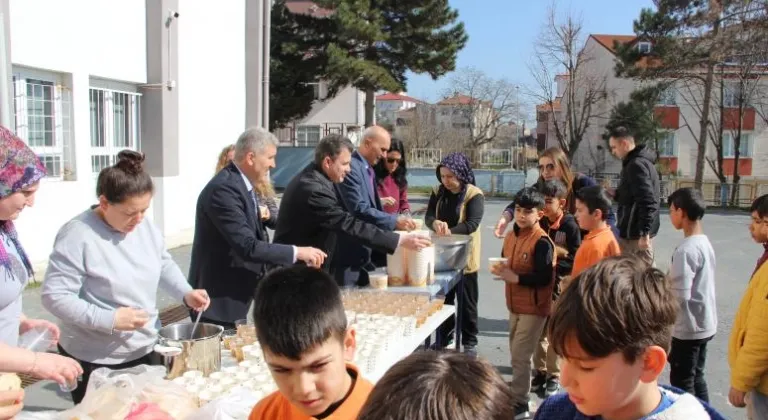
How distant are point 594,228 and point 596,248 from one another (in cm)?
21

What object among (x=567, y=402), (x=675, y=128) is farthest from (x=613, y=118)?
(x=567, y=402)

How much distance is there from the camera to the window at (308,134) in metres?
36.6

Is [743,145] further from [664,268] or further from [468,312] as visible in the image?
[468,312]

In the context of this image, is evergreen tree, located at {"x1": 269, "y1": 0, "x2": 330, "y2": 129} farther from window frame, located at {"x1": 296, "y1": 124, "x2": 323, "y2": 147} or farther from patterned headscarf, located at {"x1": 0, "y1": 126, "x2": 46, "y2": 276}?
patterned headscarf, located at {"x1": 0, "y1": 126, "x2": 46, "y2": 276}

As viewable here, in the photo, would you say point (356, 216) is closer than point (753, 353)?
No

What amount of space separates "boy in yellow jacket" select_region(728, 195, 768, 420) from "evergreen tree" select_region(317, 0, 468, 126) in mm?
22159

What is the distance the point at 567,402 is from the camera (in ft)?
5.10

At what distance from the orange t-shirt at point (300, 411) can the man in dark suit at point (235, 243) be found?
5.28ft

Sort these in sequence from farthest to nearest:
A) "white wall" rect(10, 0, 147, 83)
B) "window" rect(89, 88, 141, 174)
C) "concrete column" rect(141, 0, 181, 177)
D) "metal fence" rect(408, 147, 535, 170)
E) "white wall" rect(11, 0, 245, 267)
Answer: "metal fence" rect(408, 147, 535, 170)
"concrete column" rect(141, 0, 181, 177)
"window" rect(89, 88, 141, 174)
"white wall" rect(11, 0, 245, 267)
"white wall" rect(10, 0, 147, 83)

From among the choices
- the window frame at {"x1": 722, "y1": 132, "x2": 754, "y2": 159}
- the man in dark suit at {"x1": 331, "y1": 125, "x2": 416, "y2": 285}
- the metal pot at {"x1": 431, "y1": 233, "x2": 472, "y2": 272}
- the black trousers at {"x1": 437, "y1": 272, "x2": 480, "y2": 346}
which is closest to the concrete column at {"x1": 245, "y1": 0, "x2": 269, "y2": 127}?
the black trousers at {"x1": 437, "y1": 272, "x2": 480, "y2": 346}

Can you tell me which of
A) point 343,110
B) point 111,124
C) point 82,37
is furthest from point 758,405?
point 343,110

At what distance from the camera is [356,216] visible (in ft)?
14.3

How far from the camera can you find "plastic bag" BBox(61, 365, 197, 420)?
196cm

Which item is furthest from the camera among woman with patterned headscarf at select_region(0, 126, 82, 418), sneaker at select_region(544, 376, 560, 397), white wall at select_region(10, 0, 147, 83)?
white wall at select_region(10, 0, 147, 83)
